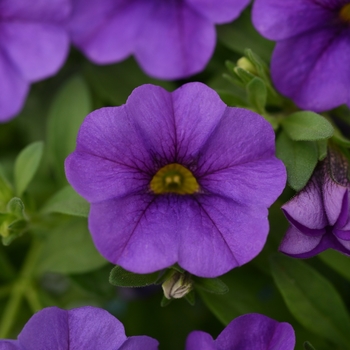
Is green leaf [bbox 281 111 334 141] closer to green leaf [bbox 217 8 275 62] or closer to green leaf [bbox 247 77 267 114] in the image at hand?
green leaf [bbox 247 77 267 114]

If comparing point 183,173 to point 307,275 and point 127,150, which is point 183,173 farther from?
point 307,275

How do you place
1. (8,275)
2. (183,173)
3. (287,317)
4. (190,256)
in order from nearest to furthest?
(190,256) → (183,173) → (287,317) → (8,275)

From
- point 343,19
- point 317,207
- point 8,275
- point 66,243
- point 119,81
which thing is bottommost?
point 8,275

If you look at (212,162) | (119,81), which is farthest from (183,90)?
(119,81)

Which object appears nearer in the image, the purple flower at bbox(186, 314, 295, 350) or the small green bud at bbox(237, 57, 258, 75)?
the purple flower at bbox(186, 314, 295, 350)

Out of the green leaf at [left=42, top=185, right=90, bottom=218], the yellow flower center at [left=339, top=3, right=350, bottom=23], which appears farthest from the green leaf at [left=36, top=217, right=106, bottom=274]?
the yellow flower center at [left=339, top=3, right=350, bottom=23]

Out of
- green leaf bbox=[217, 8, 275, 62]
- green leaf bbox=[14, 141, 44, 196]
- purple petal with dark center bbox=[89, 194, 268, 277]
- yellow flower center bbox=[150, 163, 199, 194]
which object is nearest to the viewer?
purple petal with dark center bbox=[89, 194, 268, 277]
